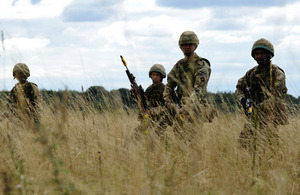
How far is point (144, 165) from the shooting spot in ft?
12.8

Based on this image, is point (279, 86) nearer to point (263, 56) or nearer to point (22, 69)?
point (263, 56)

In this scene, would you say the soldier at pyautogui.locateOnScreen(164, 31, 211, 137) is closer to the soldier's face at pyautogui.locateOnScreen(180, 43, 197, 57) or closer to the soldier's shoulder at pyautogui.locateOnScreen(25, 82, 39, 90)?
the soldier's face at pyautogui.locateOnScreen(180, 43, 197, 57)

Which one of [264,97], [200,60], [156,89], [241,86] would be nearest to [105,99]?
[156,89]

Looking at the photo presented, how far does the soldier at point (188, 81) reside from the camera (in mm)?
5207

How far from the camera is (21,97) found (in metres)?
6.44

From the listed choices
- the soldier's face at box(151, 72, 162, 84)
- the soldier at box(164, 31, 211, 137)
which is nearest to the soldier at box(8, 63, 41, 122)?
the soldier's face at box(151, 72, 162, 84)

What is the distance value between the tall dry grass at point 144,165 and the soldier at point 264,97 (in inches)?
10.0

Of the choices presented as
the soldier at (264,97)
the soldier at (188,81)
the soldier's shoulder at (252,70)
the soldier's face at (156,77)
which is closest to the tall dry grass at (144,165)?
the soldier at (264,97)

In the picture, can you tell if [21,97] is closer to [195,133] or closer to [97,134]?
[97,134]

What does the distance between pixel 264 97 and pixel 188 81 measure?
3.59 ft

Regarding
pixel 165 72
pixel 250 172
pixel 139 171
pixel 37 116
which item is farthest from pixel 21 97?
pixel 250 172

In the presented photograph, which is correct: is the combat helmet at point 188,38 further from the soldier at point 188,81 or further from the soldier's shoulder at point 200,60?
the soldier's shoulder at point 200,60

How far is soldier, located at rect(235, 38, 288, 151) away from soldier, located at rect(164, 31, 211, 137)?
673mm

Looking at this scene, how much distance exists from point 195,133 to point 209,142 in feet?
1.13
